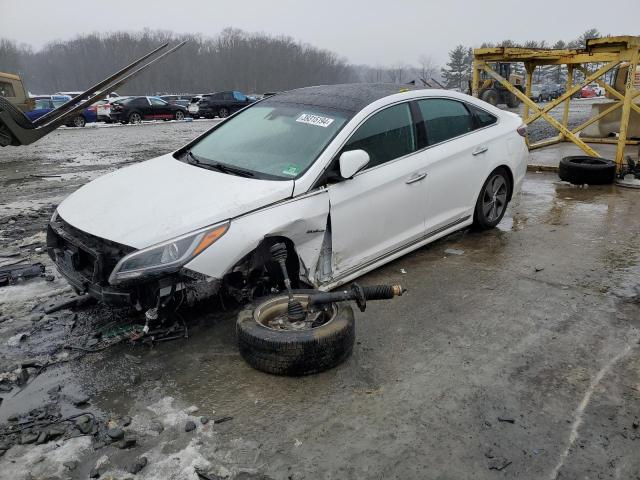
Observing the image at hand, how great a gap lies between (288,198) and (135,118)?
27465mm

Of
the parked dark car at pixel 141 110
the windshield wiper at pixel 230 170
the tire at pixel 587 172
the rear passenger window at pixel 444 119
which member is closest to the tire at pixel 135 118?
the parked dark car at pixel 141 110

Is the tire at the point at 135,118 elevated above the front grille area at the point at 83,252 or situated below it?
below

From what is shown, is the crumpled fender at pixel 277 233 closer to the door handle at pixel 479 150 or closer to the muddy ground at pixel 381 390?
the muddy ground at pixel 381 390

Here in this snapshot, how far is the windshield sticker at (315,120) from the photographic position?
431 centimetres

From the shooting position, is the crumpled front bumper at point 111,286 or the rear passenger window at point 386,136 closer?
the crumpled front bumper at point 111,286

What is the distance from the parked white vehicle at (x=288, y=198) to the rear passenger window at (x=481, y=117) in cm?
2

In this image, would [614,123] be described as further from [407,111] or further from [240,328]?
[240,328]

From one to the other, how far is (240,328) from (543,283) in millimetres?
2796

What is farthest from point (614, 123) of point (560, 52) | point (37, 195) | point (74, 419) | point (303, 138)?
point (74, 419)

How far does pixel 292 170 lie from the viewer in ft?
13.0

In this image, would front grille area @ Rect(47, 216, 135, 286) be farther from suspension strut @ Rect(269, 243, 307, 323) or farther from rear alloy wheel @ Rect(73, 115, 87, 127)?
rear alloy wheel @ Rect(73, 115, 87, 127)

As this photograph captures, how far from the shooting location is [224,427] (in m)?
2.86

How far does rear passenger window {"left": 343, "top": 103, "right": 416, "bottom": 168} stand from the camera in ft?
14.1

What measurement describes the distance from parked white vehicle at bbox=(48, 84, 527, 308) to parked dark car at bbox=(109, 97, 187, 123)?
25589 mm
